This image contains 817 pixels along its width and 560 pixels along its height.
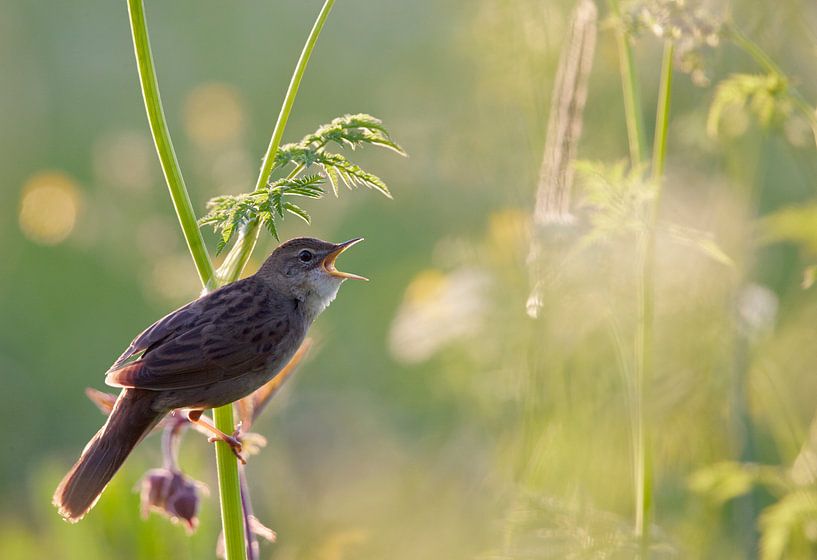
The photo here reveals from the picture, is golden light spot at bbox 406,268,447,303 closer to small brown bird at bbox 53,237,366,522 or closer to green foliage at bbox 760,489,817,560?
small brown bird at bbox 53,237,366,522

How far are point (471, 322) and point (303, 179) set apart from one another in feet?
5.80

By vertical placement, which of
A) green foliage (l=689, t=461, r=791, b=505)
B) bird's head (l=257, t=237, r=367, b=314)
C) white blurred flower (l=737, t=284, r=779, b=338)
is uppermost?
bird's head (l=257, t=237, r=367, b=314)

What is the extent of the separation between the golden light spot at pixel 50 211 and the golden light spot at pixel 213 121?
640 millimetres

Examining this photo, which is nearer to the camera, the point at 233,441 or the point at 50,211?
the point at 233,441

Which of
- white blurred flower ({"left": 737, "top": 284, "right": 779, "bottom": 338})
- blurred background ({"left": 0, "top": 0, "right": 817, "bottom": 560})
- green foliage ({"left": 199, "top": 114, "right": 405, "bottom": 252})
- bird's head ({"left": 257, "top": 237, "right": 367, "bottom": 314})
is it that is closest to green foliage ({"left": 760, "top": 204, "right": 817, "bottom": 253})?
blurred background ({"left": 0, "top": 0, "right": 817, "bottom": 560})

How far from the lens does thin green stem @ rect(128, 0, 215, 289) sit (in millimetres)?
1564

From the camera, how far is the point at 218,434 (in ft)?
5.48

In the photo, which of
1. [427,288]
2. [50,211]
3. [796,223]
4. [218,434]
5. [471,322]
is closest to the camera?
[218,434]

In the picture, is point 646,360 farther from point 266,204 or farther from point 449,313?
point 449,313

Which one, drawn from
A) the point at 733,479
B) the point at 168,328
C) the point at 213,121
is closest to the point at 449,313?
the point at 733,479

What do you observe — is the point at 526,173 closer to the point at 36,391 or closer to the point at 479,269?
the point at 479,269

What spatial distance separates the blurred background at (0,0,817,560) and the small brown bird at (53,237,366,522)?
0.58m

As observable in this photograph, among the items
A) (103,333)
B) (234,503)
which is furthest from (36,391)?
(234,503)

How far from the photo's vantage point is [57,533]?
337cm
